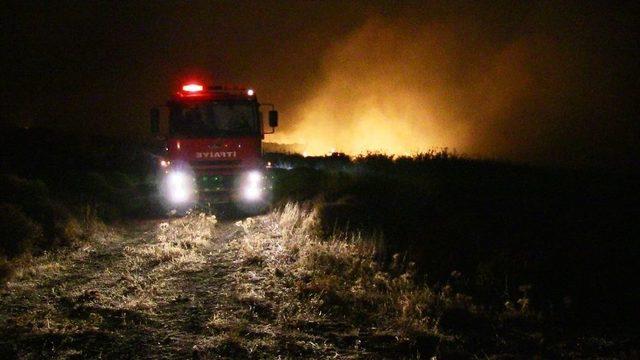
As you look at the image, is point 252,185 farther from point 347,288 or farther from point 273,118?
point 347,288

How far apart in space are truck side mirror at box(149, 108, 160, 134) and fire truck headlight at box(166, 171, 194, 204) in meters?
1.19

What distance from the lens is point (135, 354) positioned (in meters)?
4.91

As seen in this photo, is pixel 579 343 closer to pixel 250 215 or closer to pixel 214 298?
pixel 214 298

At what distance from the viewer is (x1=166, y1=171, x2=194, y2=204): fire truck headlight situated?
13.4 meters

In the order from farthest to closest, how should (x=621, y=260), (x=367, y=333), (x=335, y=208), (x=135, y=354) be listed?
(x=335, y=208), (x=621, y=260), (x=367, y=333), (x=135, y=354)

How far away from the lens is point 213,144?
1337 centimetres

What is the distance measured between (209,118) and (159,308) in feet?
25.9

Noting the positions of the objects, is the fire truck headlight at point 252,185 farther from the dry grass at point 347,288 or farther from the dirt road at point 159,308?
the dirt road at point 159,308

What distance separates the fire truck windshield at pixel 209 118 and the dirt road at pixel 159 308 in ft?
13.7

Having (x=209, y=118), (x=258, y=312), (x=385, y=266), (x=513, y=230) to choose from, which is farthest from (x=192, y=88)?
(x=258, y=312)

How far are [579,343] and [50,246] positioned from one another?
29.4 ft

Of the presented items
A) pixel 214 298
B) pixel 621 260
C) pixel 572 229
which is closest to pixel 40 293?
pixel 214 298

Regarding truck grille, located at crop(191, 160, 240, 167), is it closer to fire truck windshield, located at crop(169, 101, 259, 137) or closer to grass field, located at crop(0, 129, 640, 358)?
fire truck windshield, located at crop(169, 101, 259, 137)

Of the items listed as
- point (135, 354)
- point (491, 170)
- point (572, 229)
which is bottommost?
point (135, 354)
